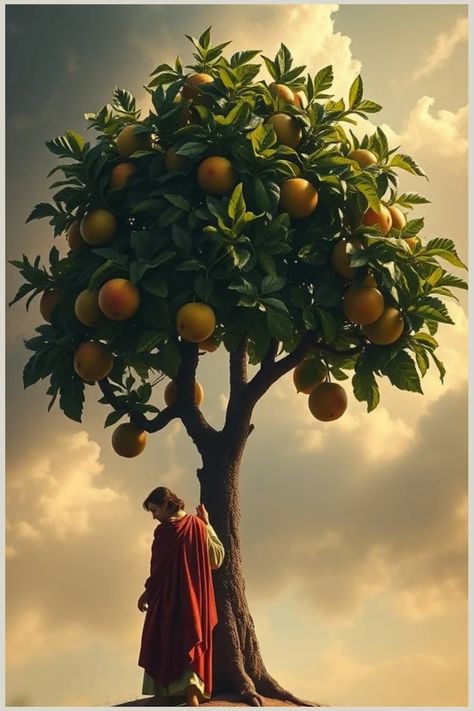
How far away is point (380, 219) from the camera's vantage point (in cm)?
815

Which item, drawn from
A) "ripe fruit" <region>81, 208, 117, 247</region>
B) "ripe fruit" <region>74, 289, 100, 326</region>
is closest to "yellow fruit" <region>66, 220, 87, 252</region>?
Answer: "ripe fruit" <region>81, 208, 117, 247</region>

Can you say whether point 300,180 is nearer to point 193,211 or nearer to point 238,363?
point 193,211

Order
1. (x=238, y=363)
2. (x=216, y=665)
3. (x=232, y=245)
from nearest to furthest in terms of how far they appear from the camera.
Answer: (x=232, y=245) → (x=216, y=665) → (x=238, y=363)

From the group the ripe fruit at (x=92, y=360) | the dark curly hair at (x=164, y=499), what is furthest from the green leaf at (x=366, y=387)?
the ripe fruit at (x=92, y=360)

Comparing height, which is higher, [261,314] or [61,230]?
[61,230]

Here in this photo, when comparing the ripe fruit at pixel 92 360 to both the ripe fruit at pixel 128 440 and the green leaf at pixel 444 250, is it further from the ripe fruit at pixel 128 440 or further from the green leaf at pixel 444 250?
the green leaf at pixel 444 250

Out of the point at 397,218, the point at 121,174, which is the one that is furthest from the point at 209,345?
the point at 397,218

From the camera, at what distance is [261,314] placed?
7793 millimetres

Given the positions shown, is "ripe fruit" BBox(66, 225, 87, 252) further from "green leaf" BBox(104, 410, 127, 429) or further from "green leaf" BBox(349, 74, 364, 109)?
"green leaf" BBox(349, 74, 364, 109)

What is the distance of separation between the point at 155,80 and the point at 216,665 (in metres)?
4.54

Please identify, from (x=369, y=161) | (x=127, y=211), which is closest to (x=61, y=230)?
(x=127, y=211)

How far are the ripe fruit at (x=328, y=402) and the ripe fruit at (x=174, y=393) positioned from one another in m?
1.05

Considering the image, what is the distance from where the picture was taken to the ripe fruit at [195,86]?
8375 mm

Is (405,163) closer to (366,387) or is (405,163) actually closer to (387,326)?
(387,326)
